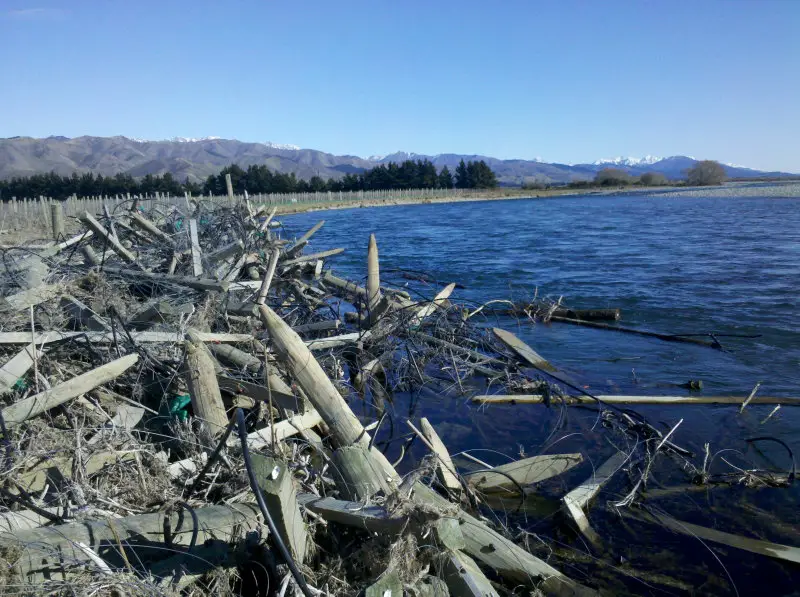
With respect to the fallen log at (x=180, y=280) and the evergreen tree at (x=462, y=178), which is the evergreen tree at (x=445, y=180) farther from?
the fallen log at (x=180, y=280)

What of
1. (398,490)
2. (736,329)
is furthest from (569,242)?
(398,490)

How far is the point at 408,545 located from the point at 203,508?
118 cm

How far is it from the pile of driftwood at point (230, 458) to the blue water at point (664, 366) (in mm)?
274

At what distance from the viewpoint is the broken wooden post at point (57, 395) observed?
3991mm

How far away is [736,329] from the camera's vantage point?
11.0 metres

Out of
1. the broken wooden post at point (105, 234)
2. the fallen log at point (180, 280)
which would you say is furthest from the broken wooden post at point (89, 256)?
the fallen log at point (180, 280)

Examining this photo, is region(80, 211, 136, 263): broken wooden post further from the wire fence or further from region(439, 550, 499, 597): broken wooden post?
region(439, 550, 499, 597): broken wooden post

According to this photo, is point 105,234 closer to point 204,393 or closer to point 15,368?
point 15,368

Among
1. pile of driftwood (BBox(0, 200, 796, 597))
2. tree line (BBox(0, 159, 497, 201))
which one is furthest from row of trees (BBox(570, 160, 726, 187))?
pile of driftwood (BBox(0, 200, 796, 597))

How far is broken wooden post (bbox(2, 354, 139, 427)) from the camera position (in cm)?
399

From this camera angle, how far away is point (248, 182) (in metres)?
83.6

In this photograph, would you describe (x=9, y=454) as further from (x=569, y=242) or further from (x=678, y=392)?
(x=569, y=242)

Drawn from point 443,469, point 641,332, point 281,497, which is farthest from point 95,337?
point 641,332

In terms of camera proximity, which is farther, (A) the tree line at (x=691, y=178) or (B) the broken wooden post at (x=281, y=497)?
(A) the tree line at (x=691, y=178)
